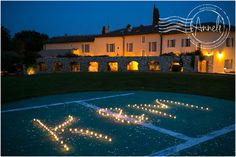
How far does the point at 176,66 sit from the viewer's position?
30.1 meters

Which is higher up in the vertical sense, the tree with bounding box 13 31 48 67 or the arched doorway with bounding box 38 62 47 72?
the tree with bounding box 13 31 48 67

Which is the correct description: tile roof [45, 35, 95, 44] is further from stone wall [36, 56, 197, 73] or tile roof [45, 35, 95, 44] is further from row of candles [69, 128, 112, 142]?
row of candles [69, 128, 112, 142]

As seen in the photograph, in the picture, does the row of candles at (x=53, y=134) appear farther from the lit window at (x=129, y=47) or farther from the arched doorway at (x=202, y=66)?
the lit window at (x=129, y=47)

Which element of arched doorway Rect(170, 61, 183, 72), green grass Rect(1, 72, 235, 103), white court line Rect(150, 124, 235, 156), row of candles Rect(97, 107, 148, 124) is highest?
arched doorway Rect(170, 61, 183, 72)

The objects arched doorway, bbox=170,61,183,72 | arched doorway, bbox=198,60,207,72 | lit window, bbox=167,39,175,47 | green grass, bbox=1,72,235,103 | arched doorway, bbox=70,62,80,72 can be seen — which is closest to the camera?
green grass, bbox=1,72,235,103

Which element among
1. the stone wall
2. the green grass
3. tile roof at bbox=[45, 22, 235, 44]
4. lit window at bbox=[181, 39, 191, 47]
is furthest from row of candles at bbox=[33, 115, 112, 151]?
tile roof at bbox=[45, 22, 235, 44]

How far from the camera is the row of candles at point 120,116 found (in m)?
7.83

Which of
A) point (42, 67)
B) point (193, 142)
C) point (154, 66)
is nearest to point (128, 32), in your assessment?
point (154, 66)

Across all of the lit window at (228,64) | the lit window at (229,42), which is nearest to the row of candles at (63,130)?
the lit window at (229,42)

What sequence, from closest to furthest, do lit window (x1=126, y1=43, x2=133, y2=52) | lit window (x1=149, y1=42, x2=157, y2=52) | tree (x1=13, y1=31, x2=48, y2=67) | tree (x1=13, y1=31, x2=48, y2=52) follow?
tree (x1=13, y1=31, x2=48, y2=67)
lit window (x1=149, y1=42, x2=157, y2=52)
lit window (x1=126, y1=43, x2=133, y2=52)
tree (x1=13, y1=31, x2=48, y2=52)

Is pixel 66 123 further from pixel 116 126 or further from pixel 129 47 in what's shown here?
pixel 129 47

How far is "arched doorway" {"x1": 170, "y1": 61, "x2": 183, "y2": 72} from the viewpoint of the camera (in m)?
29.9

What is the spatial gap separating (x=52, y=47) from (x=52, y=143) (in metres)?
43.2

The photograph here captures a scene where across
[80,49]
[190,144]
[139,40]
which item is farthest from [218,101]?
[80,49]
